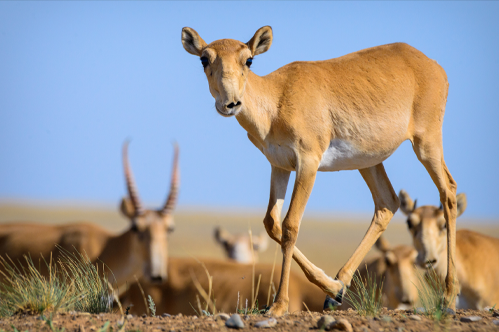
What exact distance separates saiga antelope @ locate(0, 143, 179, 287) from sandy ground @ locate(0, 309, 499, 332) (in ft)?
19.4

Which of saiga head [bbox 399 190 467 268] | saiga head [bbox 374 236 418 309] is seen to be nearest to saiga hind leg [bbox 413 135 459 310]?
saiga head [bbox 399 190 467 268]

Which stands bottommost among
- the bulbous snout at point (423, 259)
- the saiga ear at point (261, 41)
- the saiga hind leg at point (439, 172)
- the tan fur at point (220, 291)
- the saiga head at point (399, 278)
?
the tan fur at point (220, 291)

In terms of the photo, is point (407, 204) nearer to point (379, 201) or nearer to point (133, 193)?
point (379, 201)

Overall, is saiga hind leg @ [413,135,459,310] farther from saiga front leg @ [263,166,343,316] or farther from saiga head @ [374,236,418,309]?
saiga head @ [374,236,418,309]

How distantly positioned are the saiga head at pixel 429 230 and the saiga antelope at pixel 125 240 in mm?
5293

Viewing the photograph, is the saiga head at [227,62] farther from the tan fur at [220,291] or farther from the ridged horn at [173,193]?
the tan fur at [220,291]

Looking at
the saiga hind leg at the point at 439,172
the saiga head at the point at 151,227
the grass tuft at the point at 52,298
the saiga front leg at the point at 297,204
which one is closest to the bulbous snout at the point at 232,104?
the saiga front leg at the point at 297,204

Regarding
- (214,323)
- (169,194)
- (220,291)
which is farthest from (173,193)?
(214,323)

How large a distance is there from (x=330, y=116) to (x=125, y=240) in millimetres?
7421

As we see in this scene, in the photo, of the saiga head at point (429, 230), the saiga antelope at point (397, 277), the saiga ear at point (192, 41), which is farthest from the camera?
the saiga antelope at point (397, 277)

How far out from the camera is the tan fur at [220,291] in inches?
535

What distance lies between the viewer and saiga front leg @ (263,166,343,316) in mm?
7203

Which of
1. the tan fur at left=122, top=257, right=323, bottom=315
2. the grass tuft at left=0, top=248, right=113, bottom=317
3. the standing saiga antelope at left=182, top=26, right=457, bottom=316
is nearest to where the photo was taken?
the grass tuft at left=0, top=248, right=113, bottom=317

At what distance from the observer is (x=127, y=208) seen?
43.8ft
